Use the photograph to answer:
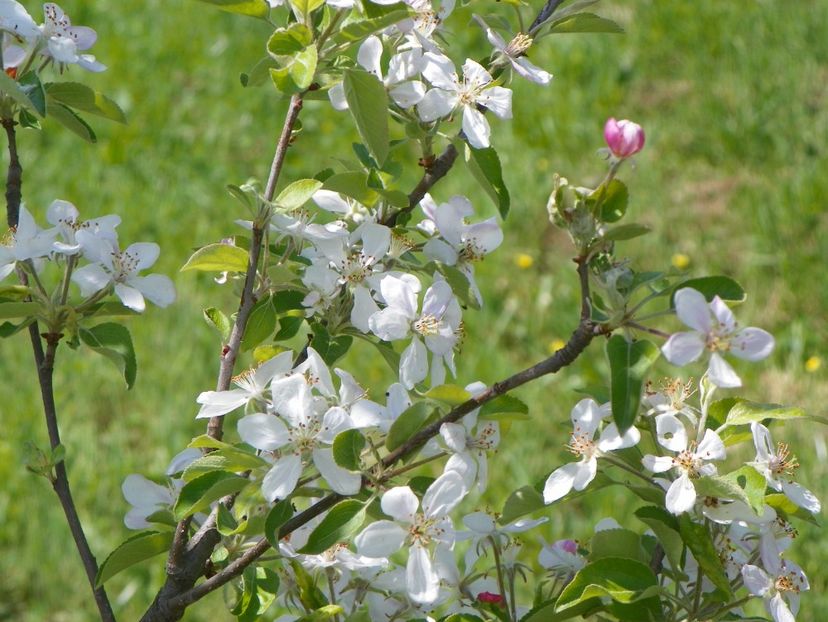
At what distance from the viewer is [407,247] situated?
1.49 m

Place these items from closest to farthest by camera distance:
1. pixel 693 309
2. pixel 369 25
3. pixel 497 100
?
pixel 693 309 < pixel 369 25 < pixel 497 100

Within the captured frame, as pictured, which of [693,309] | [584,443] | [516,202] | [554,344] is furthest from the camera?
[516,202]

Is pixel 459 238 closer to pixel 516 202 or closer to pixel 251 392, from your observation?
pixel 251 392

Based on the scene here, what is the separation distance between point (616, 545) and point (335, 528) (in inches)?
13.5

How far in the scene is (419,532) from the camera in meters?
1.31

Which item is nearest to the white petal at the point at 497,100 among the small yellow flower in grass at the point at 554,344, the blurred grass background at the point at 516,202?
the blurred grass background at the point at 516,202

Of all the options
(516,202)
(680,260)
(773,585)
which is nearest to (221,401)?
(773,585)

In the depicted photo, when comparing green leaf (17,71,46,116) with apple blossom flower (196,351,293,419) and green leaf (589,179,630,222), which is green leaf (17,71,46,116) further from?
green leaf (589,179,630,222)

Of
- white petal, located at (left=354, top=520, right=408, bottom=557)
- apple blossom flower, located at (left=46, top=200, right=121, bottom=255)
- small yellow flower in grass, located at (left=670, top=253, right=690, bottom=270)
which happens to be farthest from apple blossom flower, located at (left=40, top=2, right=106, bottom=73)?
small yellow flower in grass, located at (left=670, top=253, right=690, bottom=270)

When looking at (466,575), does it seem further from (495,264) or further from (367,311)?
(495,264)

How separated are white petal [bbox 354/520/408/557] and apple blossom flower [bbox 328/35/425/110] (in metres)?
0.50

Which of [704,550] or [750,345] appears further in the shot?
[704,550]

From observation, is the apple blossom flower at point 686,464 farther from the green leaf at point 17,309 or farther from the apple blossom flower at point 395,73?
the green leaf at point 17,309


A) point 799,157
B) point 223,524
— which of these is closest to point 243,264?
point 223,524
